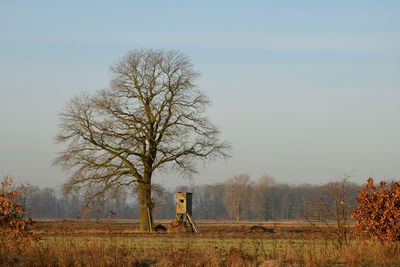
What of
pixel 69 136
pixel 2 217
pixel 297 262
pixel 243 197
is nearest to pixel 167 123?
pixel 69 136

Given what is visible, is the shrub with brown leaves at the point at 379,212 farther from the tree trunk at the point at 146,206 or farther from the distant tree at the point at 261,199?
the distant tree at the point at 261,199

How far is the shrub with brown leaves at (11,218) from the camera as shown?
56.8 feet

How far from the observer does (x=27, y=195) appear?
16.8 metres

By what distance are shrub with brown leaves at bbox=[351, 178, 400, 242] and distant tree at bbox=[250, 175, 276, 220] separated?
106 metres

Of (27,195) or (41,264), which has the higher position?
(27,195)

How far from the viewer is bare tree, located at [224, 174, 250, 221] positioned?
12074 cm

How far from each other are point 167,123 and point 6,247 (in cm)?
2230

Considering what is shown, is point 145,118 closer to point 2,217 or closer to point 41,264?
point 2,217

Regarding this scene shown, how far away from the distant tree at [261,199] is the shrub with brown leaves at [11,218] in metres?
109

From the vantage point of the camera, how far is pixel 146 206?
122 ft

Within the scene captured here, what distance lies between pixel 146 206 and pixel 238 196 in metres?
85.1

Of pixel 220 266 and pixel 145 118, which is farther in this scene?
pixel 145 118

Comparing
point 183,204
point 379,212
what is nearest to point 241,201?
point 183,204

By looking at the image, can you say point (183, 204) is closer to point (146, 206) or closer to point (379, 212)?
point (146, 206)
